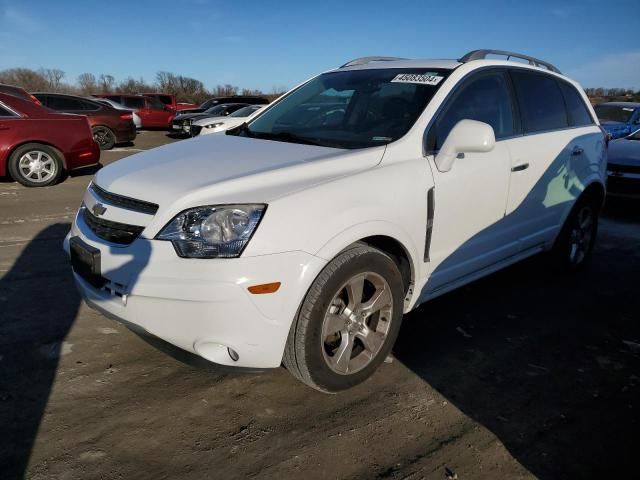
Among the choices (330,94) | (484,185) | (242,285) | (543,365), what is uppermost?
(330,94)

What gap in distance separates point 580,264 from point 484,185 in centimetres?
222

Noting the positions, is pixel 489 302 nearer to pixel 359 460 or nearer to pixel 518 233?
pixel 518 233

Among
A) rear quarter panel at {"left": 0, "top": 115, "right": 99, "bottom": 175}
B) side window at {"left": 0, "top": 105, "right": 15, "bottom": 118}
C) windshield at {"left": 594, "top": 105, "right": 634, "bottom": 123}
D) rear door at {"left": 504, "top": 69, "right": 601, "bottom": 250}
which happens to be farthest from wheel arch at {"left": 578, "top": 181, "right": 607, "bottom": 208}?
windshield at {"left": 594, "top": 105, "right": 634, "bottom": 123}

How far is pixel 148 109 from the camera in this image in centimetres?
2019

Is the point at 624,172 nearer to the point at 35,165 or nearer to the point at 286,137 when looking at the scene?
the point at 286,137

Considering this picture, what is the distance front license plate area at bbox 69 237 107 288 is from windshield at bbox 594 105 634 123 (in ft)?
41.4

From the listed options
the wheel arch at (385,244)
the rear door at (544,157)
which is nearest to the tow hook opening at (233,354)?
the wheel arch at (385,244)

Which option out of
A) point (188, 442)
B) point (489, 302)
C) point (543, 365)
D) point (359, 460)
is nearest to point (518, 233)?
point (489, 302)

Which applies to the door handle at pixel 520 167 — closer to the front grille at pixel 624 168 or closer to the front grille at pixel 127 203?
the front grille at pixel 127 203

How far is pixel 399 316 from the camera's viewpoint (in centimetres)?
286

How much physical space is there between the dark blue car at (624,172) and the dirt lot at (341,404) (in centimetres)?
441

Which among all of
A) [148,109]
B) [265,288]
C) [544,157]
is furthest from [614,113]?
[148,109]

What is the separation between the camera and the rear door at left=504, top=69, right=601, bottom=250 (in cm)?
362

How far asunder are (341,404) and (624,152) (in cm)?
727
